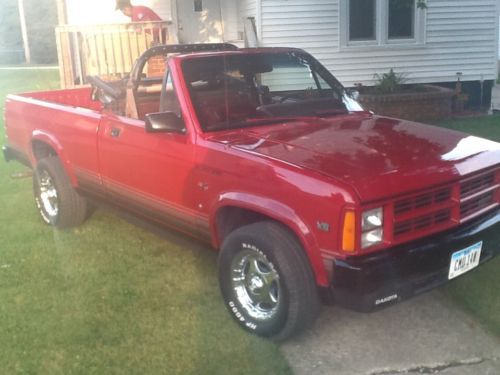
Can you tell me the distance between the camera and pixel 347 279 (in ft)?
10.9

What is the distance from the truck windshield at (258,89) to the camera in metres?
4.48

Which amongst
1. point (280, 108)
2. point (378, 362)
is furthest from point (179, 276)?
point (378, 362)

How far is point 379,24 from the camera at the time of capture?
1284 centimetres

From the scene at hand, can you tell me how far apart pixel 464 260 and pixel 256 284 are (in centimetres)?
124

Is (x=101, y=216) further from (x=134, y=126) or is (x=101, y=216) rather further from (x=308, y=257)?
(x=308, y=257)

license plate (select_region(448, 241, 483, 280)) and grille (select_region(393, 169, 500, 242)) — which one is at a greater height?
grille (select_region(393, 169, 500, 242))

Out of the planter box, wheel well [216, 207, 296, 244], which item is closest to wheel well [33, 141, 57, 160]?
wheel well [216, 207, 296, 244]

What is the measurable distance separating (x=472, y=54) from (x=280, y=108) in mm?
9879

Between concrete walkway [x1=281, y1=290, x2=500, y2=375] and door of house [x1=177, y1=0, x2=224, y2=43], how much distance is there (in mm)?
11010

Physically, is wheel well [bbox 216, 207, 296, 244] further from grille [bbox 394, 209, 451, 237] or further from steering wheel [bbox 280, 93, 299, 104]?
steering wheel [bbox 280, 93, 299, 104]

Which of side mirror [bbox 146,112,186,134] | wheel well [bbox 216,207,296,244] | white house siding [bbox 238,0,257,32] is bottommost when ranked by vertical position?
wheel well [bbox 216,207,296,244]

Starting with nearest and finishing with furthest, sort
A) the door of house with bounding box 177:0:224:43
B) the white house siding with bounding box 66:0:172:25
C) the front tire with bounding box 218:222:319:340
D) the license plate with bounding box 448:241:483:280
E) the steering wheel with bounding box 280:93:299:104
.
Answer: the front tire with bounding box 218:222:319:340 → the license plate with bounding box 448:241:483:280 → the steering wheel with bounding box 280:93:299:104 → the white house siding with bounding box 66:0:172:25 → the door of house with bounding box 177:0:224:43

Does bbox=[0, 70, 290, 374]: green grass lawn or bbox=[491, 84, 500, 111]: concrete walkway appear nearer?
bbox=[0, 70, 290, 374]: green grass lawn

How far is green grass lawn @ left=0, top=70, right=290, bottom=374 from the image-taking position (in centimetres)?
368
